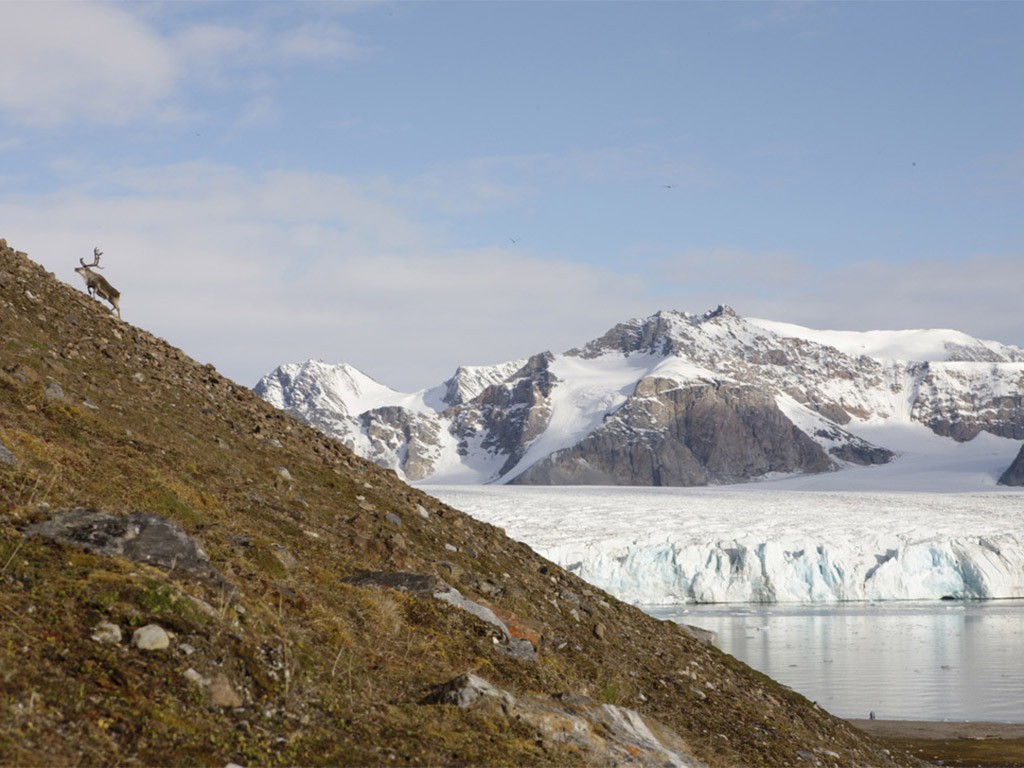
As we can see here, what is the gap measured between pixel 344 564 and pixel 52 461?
12.5ft

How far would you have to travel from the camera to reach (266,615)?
393 inches

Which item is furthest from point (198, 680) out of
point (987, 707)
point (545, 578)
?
point (987, 707)

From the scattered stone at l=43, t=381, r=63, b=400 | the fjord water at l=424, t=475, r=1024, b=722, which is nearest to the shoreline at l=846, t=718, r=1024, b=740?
the fjord water at l=424, t=475, r=1024, b=722

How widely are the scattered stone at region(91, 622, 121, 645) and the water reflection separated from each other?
130 ft

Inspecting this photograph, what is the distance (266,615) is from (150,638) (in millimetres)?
1661

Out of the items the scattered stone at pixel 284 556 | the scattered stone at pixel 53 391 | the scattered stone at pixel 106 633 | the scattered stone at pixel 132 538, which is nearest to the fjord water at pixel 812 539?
the scattered stone at pixel 284 556

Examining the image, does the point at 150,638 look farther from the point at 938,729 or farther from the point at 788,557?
the point at 788,557

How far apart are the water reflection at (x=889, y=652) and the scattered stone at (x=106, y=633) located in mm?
39733

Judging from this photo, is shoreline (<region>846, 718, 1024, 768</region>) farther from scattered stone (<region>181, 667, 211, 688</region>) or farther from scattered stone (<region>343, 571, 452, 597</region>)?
scattered stone (<region>181, 667, 211, 688</region>)

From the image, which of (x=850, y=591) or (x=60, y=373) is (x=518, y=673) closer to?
(x=60, y=373)

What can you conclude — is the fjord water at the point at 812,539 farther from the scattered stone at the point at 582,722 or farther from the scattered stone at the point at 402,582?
the scattered stone at the point at 402,582

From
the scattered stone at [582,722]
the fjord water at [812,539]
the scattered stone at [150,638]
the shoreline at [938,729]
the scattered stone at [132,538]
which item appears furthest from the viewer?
the fjord water at [812,539]

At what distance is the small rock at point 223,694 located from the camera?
8.30m

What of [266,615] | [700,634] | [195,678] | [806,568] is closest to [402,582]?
[266,615]
